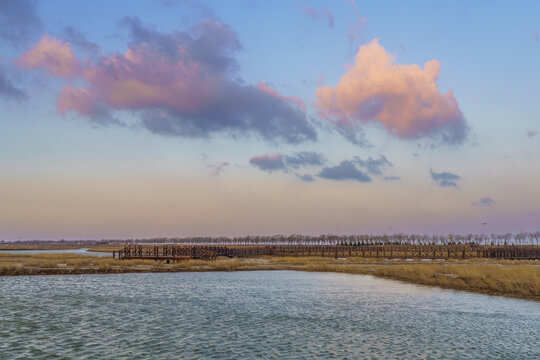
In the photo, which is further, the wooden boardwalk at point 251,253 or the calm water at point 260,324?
the wooden boardwalk at point 251,253

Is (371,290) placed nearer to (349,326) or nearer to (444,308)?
(444,308)

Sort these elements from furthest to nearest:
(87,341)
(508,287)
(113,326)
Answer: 1. (508,287)
2. (113,326)
3. (87,341)

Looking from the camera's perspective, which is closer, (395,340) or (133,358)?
(133,358)

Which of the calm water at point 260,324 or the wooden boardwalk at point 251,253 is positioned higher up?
the calm water at point 260,324

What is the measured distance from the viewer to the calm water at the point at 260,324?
17.1 metres

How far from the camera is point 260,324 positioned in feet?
74.1

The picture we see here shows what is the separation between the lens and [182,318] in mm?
24031

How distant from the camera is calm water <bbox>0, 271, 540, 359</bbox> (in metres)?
17.1

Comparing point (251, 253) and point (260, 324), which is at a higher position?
point (260, 324)

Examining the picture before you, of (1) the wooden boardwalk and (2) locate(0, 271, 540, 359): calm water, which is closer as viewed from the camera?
(2) locate(0, 271, 540, 359): calm water

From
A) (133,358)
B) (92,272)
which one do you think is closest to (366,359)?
(133,358)

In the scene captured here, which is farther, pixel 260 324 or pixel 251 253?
pixel 251 253

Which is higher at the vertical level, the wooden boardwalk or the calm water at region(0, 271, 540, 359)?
the calm water at region(0, 271, 540, 359)

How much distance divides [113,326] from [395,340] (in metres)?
14.0
